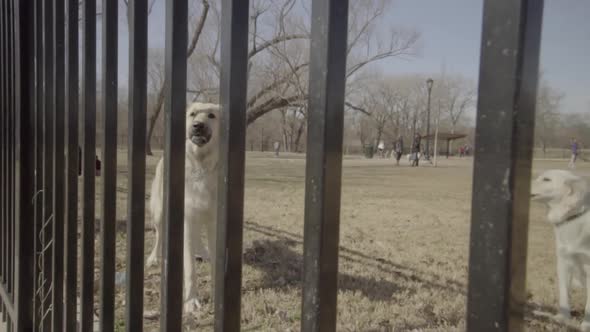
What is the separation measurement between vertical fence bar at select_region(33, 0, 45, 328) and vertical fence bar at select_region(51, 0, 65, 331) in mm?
189

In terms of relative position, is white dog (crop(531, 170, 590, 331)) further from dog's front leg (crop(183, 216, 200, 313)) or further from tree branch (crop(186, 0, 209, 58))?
tree branch (crop(186, 0, 209, 58))

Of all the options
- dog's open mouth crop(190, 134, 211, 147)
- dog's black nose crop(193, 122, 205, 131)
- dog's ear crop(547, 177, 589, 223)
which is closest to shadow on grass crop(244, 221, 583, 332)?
dog's ear crop(547, 177, 589, 223)

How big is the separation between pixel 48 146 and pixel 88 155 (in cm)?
40

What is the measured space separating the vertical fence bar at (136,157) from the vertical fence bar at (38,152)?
31.1 inches

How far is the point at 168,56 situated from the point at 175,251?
397mm

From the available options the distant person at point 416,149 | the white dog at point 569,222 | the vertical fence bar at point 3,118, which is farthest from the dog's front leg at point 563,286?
the distant person at point 416,149

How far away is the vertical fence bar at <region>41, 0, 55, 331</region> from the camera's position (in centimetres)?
148

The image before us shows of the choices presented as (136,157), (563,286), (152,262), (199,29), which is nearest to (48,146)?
(136,157)

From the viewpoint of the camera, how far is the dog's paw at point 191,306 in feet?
9.91

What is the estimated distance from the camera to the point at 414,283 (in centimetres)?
368

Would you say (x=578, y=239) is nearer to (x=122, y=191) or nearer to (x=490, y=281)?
(x=490, y=281)

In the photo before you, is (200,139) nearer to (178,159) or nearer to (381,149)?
(178,159)

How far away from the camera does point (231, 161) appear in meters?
0.69

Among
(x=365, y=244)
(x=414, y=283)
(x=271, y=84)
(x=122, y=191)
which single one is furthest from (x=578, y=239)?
(x=271, y=84)
